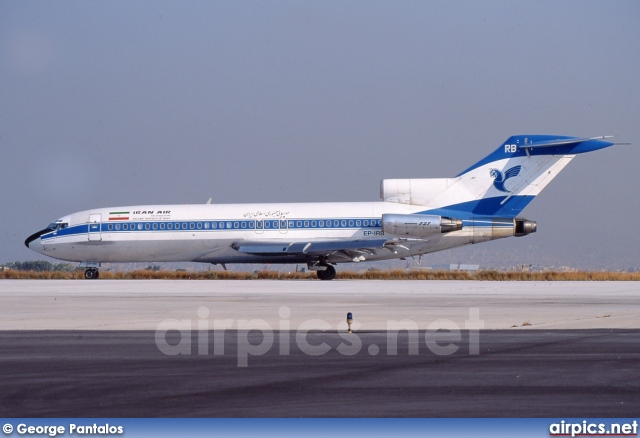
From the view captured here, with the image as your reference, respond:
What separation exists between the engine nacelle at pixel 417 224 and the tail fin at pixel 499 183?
3.33ft

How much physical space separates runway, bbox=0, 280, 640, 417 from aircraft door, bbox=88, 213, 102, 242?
21.3m

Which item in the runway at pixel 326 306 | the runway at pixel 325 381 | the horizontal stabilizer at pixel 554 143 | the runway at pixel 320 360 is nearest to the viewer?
the runway at pixel 325 381

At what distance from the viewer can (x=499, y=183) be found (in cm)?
4231

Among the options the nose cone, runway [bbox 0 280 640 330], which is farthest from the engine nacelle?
the nose cone

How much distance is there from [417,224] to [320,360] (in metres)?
29.4

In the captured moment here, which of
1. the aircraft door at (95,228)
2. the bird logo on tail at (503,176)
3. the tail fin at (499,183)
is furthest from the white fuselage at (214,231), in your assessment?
the bird logo on tail at (503,176)

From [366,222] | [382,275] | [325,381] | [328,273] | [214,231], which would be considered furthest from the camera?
[382,275]

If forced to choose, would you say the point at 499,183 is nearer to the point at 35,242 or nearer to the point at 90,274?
the point at 90,274

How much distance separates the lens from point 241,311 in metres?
21.2


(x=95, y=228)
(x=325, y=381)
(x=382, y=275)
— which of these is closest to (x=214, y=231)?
(x=95, y=228)

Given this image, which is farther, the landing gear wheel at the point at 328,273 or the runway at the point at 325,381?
the landing gear wheel at the point at 328,273

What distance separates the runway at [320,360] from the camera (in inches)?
369

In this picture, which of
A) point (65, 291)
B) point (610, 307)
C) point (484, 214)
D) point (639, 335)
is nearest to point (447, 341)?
point (639, 335)

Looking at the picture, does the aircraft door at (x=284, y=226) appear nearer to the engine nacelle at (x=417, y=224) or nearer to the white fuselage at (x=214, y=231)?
the white fuselage at (x=214, y=231)
